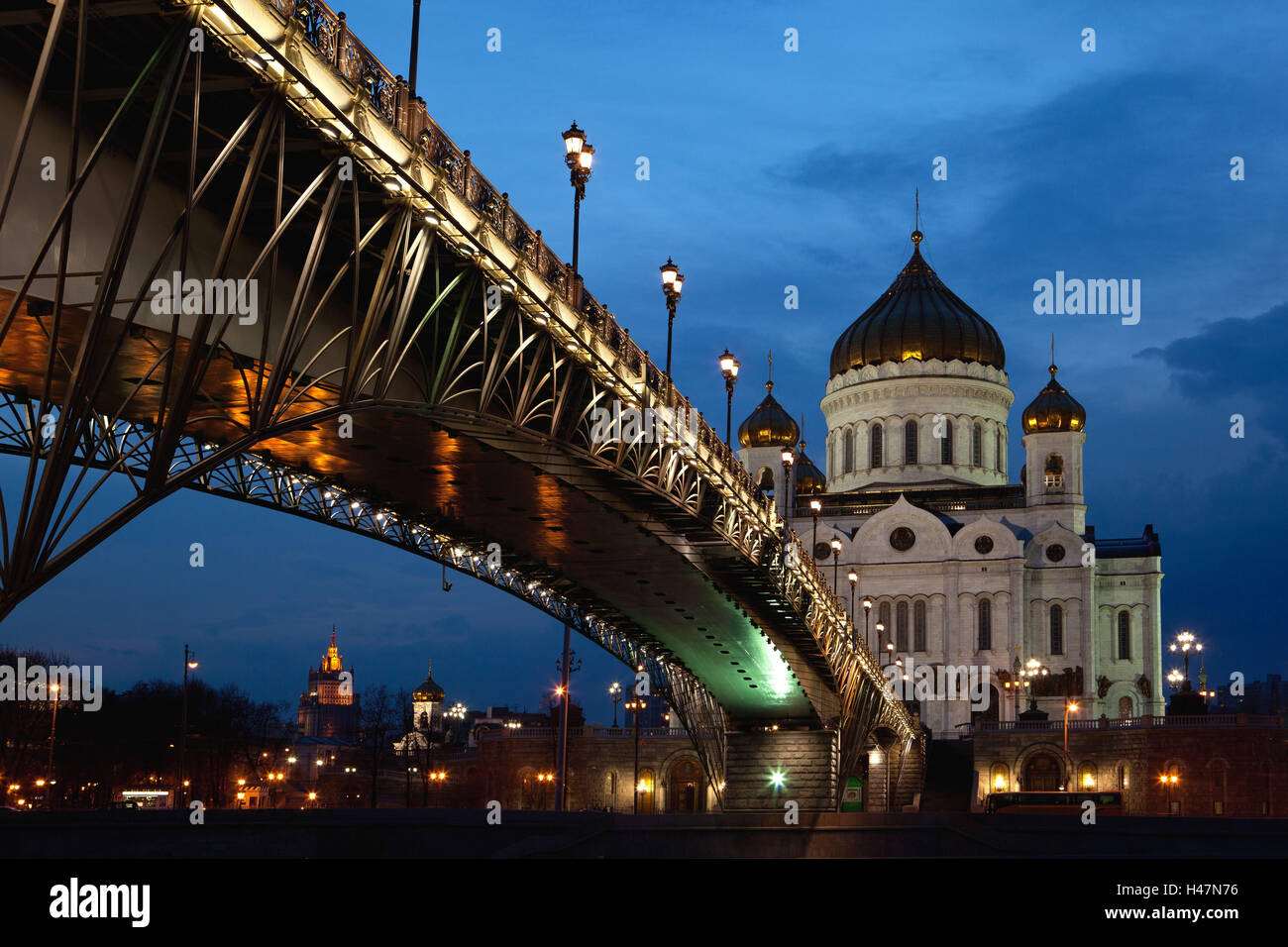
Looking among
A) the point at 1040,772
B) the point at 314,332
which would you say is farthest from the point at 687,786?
the point at 314,332

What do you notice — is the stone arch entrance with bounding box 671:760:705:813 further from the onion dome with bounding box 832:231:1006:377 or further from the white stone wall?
the onion dome with bounding box 832:231:1006:377

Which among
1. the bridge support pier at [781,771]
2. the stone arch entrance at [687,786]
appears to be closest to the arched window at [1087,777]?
the stone arch entrance at [687,786]

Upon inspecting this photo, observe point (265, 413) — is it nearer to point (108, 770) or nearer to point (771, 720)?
point (771, 720)

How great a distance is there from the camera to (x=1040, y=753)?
3310 inches

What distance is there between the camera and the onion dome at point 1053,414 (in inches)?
4038

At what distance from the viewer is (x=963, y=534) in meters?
99.6

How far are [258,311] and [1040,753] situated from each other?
7135cm

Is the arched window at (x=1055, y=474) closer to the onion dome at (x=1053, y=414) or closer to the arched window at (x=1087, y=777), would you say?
the onion dome at (x=1053, y=414)

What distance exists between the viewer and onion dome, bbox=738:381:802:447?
110938 mm

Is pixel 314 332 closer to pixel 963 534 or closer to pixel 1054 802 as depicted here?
pixel 1054 802

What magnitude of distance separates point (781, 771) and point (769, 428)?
51002 millimetres

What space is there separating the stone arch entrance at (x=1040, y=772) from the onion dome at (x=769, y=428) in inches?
1331

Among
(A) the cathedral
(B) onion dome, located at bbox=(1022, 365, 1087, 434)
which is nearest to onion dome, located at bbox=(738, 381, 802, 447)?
(A) the cathedral
